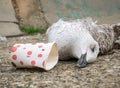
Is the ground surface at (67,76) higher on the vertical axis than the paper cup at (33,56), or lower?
lower

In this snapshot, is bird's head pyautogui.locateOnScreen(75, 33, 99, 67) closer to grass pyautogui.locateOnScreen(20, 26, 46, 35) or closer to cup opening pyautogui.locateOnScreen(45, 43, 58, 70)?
cup opening pyautogui.locateOnScreen(45, 43, 58, 70)

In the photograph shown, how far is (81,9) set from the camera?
6953mm

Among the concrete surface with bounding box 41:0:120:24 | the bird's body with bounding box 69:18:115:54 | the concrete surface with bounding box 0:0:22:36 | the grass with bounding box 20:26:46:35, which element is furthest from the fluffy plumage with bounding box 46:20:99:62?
the concrete surface with bounding box 41:0:120:24

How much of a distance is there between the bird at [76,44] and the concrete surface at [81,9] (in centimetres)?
368

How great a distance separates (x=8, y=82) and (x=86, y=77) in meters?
0.49

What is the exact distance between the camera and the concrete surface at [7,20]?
591cm

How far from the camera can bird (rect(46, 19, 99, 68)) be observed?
2797 mm

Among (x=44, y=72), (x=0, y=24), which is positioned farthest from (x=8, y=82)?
(x=0, y=24)

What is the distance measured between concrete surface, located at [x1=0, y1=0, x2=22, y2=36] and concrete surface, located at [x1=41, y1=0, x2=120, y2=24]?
0.64 metres

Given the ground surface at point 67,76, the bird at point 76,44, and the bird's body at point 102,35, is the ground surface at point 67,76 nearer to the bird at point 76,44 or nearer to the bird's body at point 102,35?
the bird at point 76,44

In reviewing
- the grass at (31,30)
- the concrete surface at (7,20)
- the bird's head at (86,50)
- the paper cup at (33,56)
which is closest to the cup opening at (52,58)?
the paper cup at (33,56)

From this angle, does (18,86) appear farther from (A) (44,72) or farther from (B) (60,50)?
(B) (60,50)

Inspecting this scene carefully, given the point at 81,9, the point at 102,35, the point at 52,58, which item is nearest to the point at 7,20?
the point at 81,9

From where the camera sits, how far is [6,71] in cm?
271
